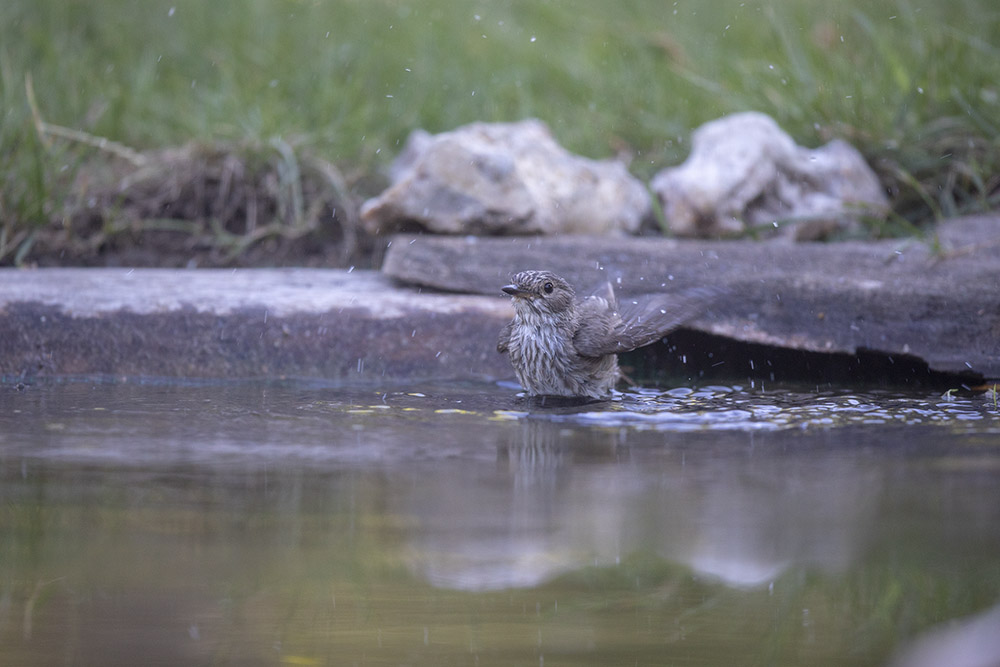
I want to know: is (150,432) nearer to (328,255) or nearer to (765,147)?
(328,255)

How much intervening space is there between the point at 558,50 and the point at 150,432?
5972mm

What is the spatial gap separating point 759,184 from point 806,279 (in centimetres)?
162

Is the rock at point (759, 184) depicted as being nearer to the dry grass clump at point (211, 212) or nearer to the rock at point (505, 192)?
the rock at point (505, 192)

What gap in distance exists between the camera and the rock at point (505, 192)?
16.1 ft

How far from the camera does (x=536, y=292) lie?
388 centimetres

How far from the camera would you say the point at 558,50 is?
829 centimetres

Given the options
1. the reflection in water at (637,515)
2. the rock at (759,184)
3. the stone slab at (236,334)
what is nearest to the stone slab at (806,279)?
the stone slab at (236,334)

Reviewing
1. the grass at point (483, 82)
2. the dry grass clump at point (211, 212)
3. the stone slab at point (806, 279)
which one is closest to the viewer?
the stone slab at point (806, 279)

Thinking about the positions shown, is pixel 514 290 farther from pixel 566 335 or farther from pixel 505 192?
pixel 505 192

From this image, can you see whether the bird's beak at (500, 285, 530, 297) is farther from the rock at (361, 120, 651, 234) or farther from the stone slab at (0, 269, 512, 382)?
the rock at (361, 120, 651, 234)

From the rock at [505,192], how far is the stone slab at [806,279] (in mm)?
315

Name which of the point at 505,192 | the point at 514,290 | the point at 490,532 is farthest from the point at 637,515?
the point at 505,192

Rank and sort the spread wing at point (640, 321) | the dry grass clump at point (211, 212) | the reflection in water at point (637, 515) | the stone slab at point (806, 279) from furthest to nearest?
the dry grass clump at point (211, 212) → the stone slab at point (806, 279) → the spread wing at point (640, 321) → the reflection in water at point (637, 515)

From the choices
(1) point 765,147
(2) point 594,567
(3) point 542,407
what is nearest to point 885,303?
(3) point 542,407
